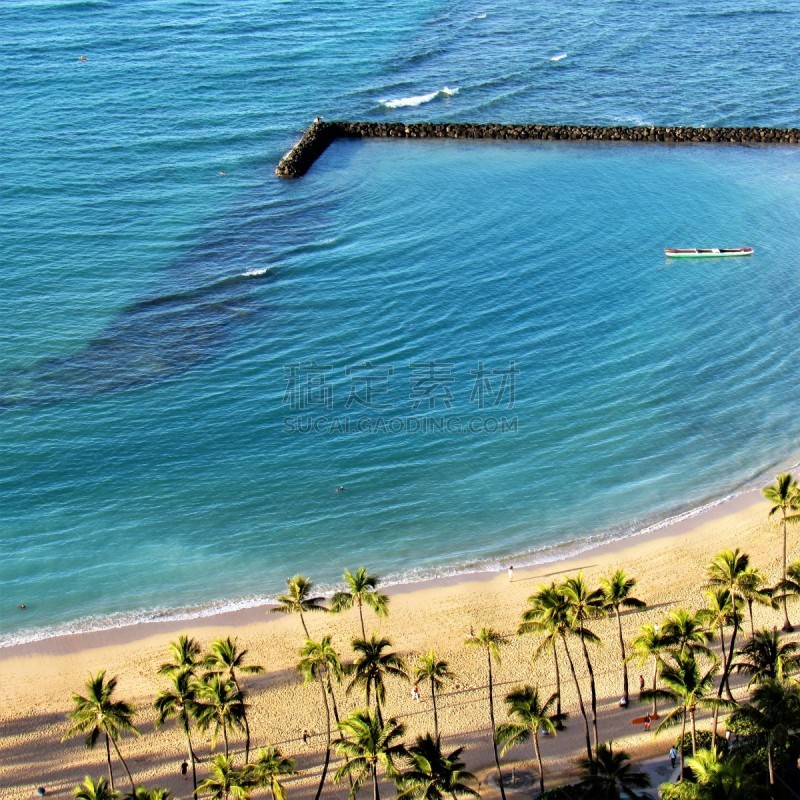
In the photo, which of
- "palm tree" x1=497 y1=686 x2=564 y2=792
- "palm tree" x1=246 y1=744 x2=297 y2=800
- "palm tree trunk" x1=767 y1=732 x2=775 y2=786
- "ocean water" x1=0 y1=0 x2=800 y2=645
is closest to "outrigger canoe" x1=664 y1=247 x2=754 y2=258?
"ocean water" x1=0 y1=0 x2=800 y2=645

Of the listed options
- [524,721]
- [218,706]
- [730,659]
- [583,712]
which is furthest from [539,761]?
[218,706]

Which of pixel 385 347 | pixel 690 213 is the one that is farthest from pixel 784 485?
pixel 690 213

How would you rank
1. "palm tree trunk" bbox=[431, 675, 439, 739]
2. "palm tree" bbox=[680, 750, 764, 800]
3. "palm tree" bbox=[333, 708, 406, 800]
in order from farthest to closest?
"palm tree trunk" bbox=[431, 675, 439, 739] < "palm tree" bbox=[333, 708, 406, 800] < "palm tree" bbox=[680, 750, 764, 800]

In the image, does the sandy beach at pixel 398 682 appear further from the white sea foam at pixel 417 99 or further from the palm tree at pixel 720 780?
the white sea foam at pixel 417 99

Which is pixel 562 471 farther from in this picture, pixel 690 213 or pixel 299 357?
pixel 690 213

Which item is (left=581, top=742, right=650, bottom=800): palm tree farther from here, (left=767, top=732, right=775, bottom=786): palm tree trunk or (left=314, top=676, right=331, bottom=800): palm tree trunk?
(left=314, top=676, right=331, bottom=800): palm tree trunk

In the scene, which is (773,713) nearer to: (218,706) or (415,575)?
(218,706)

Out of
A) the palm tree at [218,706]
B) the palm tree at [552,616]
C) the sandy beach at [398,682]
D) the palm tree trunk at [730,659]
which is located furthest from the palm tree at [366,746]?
the palm tree trunk at [730,659]
